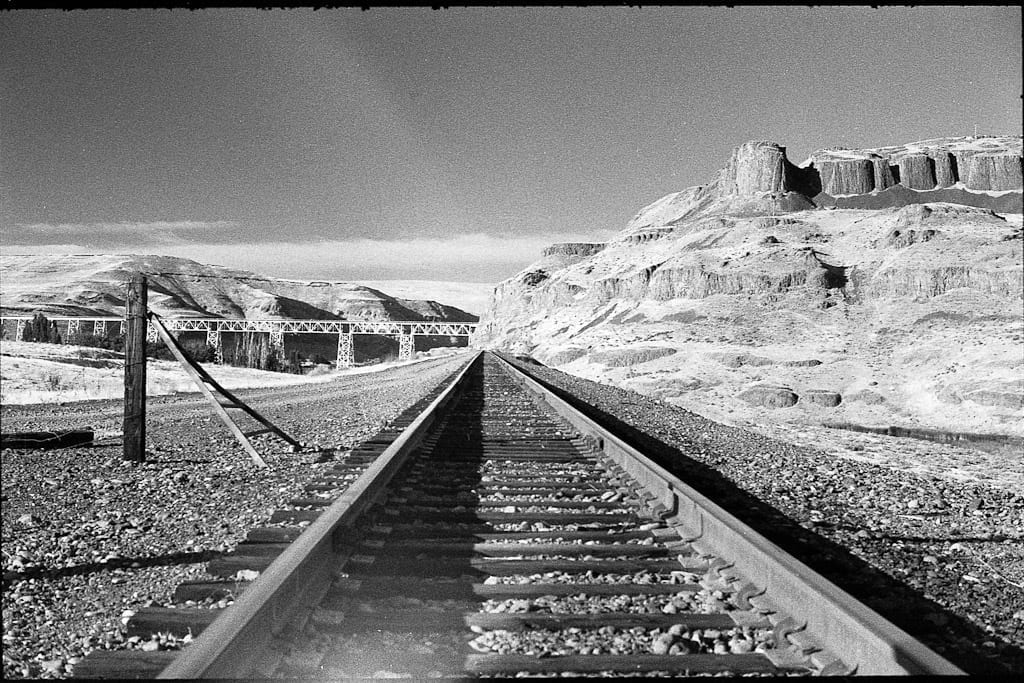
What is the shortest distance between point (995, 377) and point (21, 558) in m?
38.9

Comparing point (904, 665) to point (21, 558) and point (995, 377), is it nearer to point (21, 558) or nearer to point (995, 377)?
point (21, 558)

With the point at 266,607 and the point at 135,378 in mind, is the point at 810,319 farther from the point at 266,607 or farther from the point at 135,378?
the point at 266,607

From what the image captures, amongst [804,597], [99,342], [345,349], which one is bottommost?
[804,597]

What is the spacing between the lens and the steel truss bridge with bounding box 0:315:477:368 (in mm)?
69125

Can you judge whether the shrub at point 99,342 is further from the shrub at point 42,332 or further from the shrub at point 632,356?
the shrub at point 632,356

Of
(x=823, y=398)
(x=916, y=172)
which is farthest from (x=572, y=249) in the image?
(x=823, y=398)

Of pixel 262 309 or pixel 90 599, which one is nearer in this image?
pixel 90 599

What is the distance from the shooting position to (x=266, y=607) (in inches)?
116

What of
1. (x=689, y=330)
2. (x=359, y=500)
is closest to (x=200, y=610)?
(x=359, y=500)

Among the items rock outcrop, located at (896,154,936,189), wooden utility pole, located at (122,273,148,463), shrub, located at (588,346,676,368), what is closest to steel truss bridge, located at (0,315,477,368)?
shrub, located at (588,346,676,368)

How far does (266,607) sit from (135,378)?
632cm

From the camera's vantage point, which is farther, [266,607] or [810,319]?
[810,319]

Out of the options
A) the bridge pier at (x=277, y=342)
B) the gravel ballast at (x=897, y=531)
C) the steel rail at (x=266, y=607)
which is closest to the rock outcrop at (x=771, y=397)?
the gravel ballast at (x=897, y=531)

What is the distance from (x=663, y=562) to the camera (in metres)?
4.30
